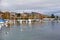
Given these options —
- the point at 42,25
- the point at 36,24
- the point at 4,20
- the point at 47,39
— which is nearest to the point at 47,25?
the point at 42,25

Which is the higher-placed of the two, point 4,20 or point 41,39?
point 4,20

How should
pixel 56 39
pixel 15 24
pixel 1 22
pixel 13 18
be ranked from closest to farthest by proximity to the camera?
pixel 56 39
pixel 1 22
pixel 13 18
pixel 15 24

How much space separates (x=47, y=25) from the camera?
18.6 feet

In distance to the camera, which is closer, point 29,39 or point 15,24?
point 29,39

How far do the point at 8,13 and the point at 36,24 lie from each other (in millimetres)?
2116

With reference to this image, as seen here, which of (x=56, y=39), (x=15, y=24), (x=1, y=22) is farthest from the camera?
(x=15, y=24)

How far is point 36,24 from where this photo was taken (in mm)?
6969

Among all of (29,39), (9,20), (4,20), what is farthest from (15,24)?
(29,39)

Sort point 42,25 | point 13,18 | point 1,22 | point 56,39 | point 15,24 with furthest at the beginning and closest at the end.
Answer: point 15,24, point 42,25, point 13,18, point 1,22, point 56,39

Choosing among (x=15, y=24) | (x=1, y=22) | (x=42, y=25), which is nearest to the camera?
(x=1, y=22)

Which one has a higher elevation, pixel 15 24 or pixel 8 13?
pixel 8 13

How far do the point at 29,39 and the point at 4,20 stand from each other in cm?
241

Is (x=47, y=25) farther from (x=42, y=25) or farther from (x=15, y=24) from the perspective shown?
(x=15, y=24)

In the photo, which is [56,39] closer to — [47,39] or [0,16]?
[47,39]
